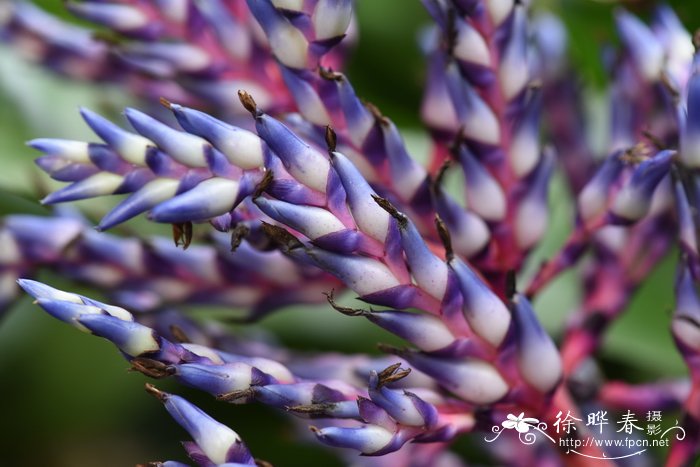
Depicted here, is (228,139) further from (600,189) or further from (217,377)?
(600,189)

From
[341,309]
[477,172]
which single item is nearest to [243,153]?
[341,309]

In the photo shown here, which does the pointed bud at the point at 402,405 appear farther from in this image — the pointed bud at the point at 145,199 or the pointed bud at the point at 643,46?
the pointed bud at the point at 643,46

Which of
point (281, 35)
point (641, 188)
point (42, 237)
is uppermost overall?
point (281, 35)

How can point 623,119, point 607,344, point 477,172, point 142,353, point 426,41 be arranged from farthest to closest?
point 607,344 → point 426,41 → point 623,119 → point 477,172 → point 142,353

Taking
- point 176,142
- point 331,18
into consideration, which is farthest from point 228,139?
point 331,18

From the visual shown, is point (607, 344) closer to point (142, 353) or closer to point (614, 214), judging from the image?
point (614, 214)

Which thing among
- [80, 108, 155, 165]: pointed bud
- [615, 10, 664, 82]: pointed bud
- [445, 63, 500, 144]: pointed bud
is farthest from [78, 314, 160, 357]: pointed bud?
[615, 10, 664, 82]: pointed bud

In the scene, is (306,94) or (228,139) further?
(306,94)

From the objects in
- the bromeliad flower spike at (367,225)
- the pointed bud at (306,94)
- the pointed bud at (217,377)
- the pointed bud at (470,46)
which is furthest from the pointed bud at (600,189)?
the pointed bud at (217,377)
